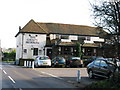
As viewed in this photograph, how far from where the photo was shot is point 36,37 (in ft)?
145

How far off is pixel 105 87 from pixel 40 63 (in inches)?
725

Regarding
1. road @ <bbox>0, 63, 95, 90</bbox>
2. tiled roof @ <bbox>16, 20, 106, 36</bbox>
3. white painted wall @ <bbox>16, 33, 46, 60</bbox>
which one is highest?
tiled roof @ <bbox>16, 20, 106, 36</bbox>

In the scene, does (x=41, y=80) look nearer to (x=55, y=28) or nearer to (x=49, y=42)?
(x=49, y=42)

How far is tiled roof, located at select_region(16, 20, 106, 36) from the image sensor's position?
146ft

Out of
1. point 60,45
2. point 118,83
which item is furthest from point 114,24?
point 60,45

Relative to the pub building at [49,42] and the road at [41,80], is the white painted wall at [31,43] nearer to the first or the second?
the pub building at [49,42]

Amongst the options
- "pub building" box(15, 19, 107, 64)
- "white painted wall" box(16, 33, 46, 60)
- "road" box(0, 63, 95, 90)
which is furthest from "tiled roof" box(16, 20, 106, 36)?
"road" box(0, 63, 95, 90)

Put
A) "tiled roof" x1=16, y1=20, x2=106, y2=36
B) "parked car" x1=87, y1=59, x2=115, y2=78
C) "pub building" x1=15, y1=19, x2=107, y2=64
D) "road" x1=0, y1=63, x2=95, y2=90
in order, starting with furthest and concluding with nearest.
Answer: "tiled roof" x1=16, y1=20, x2=106, y2=36 → "pub building" x1=15, y1=19, x2=107, y2=64 → "parked car" x1=87, y1=59, x2=115, y2=78 → "road" x1=0, y1=63, x2=95, y2=90

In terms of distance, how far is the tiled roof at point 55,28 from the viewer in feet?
146

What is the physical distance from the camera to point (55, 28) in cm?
4791

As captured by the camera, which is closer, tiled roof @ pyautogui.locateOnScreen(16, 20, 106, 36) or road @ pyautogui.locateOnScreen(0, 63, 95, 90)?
road @ pyautogui.locateOnScreen(0, 63, 95, 90)

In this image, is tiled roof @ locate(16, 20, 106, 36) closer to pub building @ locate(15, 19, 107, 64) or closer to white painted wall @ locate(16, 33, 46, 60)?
pub building @ locate(15, 19, 107, 64)

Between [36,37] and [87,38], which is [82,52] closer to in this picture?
[87,38]

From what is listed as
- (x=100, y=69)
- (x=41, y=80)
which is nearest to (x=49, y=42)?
(x=41, y=80)
